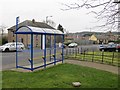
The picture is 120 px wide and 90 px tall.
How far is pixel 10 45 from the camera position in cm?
3038

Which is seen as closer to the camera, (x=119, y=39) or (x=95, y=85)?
(x=119, y=39)

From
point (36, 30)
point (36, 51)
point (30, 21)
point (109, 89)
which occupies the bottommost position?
point (109, 89)

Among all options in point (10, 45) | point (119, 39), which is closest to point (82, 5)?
point (119, 39)

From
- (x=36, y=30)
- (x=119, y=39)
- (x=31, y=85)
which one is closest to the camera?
(x=119, y=39)

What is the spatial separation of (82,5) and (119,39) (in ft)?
5.89

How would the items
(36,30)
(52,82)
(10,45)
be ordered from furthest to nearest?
1. (10,45)
2. (36,30)
3. (52,82)

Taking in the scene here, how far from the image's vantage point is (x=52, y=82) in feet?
25.9

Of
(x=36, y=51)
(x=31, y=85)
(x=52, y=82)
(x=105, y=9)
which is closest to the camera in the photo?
(x=105, y=9)

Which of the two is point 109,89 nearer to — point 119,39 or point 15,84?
point 119,39

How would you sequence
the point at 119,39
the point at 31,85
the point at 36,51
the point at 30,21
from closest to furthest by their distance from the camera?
the point at 119,39 → the point at 31,85 → the point at 36,51 → the point at 30,21

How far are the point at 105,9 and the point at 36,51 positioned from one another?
6.92m

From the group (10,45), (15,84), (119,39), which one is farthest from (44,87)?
(10,45)

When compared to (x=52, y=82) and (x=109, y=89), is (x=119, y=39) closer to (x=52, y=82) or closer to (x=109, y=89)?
(x=109, y=89)

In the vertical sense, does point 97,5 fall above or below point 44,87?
above
